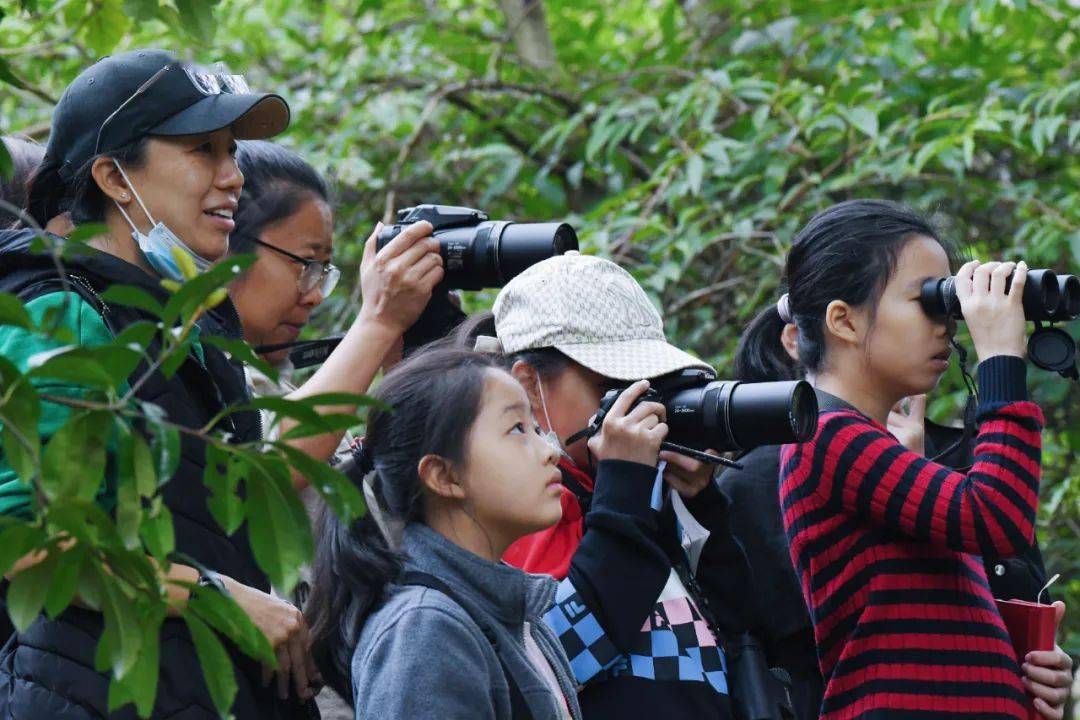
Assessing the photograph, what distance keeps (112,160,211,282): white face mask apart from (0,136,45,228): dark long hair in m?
0.31

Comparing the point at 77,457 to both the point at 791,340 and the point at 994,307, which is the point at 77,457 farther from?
the point at 791,340

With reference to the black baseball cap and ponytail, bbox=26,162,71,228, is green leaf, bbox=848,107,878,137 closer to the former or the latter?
the black baseball cap

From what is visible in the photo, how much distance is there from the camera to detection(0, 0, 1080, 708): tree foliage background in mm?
4148

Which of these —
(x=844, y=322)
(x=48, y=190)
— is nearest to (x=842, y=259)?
(x=844, y=322)

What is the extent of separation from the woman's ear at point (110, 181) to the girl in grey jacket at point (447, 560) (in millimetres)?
473

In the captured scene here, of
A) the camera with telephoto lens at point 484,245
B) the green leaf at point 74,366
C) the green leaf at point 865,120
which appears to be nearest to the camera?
the green leaf at point 74,366

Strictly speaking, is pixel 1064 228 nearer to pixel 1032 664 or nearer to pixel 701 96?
pixel 701 96

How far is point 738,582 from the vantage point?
8.23 ft

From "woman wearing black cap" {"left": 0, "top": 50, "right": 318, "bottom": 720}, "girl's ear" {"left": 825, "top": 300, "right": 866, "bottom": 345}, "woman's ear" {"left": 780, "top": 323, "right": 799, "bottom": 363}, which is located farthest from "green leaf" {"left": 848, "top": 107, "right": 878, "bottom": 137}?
"woman wearing black cap" {"left": 0, "top": 50, "right": 318, "bottom": 720}

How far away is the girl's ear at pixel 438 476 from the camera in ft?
7.16

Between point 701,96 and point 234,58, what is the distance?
161cm

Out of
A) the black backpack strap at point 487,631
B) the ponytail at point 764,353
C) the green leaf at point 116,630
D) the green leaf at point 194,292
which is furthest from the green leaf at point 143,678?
the ponytail at point 764,353

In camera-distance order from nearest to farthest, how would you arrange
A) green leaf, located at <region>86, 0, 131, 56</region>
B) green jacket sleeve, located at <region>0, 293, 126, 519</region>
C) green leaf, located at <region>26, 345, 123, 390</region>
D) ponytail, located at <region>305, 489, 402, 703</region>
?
green leaf, located at <region>26, 345, 123, 390</region>
green jacket sleeve, located at <region>0, 293, 126, 519</region>
ponytail, located at <region>305, 489, 402, 703</region>
green leaf, located at <region>86, 0, 131, 56</region>

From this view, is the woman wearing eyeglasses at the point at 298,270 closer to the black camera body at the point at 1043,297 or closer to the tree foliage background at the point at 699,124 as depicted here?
the black camera body at the point at 1043,297
